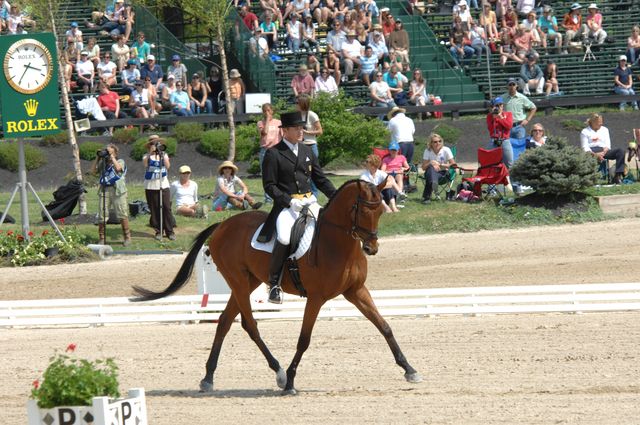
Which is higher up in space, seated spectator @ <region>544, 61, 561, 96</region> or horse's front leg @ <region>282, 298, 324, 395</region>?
seated spectator @ <region>544, 61, 561, 96</region>

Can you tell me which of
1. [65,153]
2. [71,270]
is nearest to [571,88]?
[65,153]

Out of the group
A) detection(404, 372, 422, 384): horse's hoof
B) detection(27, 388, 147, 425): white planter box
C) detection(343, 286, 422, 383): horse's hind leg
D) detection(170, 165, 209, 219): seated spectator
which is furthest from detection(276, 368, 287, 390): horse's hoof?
detection(170, 165, 209, 219): seated spectator

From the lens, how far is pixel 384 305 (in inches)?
578

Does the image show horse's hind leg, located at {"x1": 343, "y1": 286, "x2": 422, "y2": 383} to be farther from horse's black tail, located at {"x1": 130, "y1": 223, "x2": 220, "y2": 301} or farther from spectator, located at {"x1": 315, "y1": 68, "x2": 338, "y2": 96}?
spectator, located at {"x1": 315, "y1": 68, "x2": 338, "y2": 96}

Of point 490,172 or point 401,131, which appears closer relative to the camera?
point 490,172

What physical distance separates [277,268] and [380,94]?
16.8m

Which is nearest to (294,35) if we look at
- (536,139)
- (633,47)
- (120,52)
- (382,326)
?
(120,52)

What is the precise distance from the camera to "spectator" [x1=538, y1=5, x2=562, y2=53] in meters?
30.5

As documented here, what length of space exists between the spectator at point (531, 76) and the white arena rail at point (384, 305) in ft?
46.4

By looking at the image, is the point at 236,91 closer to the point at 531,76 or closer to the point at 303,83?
the point at 303,83

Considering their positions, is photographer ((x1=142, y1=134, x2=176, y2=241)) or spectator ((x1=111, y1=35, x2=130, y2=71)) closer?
photographer ((x1=142, y1=134, x2=176, y2=241))

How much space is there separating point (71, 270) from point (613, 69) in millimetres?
16206

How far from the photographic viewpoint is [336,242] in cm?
1052

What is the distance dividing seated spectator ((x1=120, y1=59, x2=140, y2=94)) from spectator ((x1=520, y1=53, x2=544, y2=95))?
892 cm
